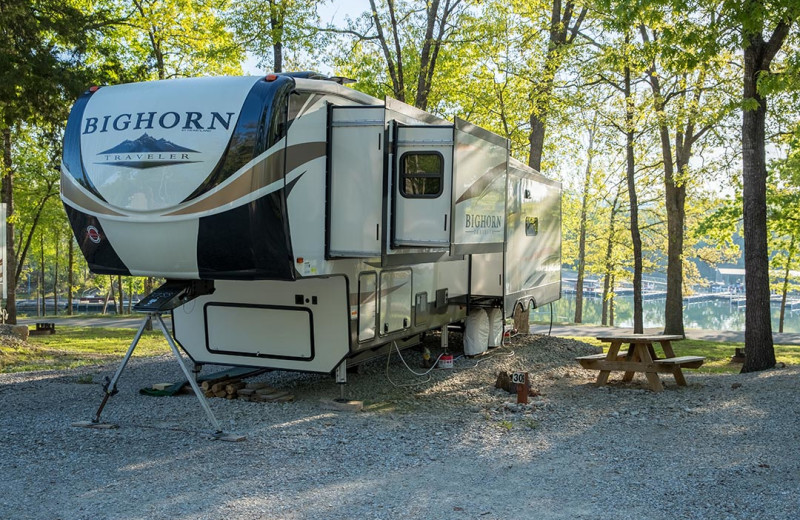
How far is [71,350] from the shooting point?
13.8m

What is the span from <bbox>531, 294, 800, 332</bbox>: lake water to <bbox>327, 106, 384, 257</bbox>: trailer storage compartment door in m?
50.6

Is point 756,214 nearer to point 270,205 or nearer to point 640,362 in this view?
point 640,362

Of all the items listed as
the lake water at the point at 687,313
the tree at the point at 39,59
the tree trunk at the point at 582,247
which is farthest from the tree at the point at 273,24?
the lake water at the point at 687,313

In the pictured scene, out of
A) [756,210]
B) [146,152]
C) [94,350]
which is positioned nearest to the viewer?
[146,152]

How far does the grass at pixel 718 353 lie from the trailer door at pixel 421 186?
23.4 ft

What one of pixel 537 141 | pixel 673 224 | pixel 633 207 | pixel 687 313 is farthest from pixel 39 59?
pixel 687 313

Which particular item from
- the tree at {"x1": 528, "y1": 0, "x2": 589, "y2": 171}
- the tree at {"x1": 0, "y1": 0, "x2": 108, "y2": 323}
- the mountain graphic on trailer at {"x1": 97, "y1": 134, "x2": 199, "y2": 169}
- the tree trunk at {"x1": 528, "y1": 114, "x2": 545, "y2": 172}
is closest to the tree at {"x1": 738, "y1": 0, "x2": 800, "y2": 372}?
the tree at {"x1": 528, "y1": 0, "x2": 589, "y2": 171}

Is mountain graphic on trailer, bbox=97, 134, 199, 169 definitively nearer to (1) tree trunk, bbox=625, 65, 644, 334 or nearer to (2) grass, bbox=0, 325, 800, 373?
(2) grass, bbox=0, 325, 800, 373

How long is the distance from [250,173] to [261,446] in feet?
7.54

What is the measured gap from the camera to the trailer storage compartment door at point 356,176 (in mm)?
7012

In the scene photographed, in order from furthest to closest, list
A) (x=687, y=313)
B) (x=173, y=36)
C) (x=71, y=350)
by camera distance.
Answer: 1. (x=687, y=313)
2. (x=173, y=36)
3. (x=71, y=350)

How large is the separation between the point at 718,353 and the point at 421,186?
472 inches

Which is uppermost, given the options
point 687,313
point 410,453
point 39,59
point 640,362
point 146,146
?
point 39,59

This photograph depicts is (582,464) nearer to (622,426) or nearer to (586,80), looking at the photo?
(622,426)
